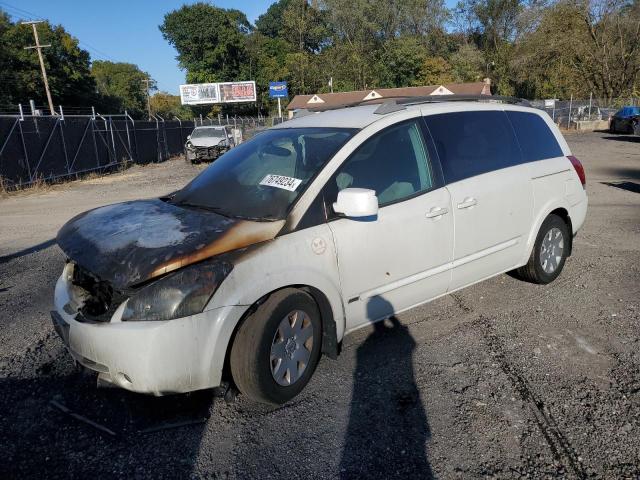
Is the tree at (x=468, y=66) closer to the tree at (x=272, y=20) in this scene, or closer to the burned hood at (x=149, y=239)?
the tree at (x=272, y=20)

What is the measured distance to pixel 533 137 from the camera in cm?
467

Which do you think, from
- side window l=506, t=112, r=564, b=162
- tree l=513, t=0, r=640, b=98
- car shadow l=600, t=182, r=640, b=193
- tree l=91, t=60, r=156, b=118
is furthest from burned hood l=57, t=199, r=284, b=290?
tree l=91, t=60, r=156, b=118

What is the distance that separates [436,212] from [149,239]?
6.44 feet

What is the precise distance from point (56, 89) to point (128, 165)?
41553mm

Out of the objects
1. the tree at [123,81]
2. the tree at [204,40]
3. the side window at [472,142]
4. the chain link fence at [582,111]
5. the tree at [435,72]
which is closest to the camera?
the side window at [472,142]

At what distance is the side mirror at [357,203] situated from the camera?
294 cm

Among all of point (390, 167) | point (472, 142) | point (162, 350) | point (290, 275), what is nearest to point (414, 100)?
point (472, 142)

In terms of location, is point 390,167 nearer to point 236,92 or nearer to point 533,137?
point 533,137

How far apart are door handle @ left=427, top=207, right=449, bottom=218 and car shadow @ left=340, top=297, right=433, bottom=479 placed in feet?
2.31

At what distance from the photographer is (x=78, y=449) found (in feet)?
8.74

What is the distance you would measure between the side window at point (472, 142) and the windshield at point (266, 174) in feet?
2.73

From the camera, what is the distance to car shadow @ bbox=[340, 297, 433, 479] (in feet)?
8.20

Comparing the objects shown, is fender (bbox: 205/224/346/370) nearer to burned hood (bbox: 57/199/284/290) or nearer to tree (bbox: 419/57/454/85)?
burned hood (bbox: 57/199/284/290)

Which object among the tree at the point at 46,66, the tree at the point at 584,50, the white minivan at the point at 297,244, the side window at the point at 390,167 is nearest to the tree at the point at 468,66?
the tree at the point at 584,50
